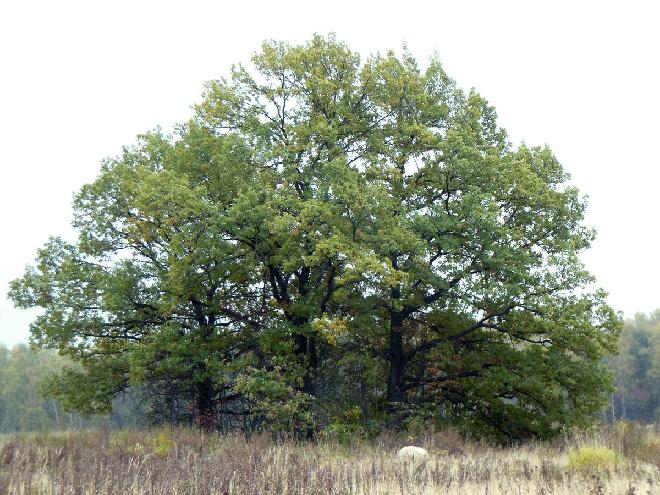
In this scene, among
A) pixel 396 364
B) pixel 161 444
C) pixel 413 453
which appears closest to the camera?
pixel 413 453

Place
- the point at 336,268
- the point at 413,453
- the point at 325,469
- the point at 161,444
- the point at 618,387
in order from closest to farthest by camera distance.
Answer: the point at 325,469, the point at 413,453, the point at 161,444, the point at 336,268, the point at 618,387

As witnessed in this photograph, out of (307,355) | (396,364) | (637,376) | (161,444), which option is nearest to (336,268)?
(307,355)

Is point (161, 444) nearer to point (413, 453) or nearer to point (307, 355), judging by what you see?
point (413, 453)

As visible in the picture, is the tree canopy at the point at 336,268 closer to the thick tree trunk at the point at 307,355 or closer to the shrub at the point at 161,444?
the thick tree trunk at the point at 307,355

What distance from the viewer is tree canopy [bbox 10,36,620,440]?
18.2 metres

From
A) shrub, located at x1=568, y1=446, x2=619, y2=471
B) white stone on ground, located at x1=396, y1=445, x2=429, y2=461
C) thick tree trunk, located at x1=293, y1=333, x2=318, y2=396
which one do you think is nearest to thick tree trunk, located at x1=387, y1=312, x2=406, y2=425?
thick tree trunk, located at x1=293, y1=333, x2=318, y2=396

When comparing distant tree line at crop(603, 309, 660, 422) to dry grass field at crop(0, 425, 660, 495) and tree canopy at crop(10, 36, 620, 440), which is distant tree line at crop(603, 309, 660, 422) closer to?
tree canopy at crop(10, 36, 620, 440)

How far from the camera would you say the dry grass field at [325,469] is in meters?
7.80

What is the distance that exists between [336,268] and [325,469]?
33.9 ft

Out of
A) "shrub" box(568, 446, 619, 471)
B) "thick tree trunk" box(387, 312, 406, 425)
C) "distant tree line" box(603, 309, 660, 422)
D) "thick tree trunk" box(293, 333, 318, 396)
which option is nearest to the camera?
"shrub" box(568, 446, 619, 471)

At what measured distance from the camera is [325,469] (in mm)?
9211

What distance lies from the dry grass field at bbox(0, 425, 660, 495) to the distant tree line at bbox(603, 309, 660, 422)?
59467 millimetres

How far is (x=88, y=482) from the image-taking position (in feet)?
26.4

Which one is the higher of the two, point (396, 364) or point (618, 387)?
point (396, 364)
